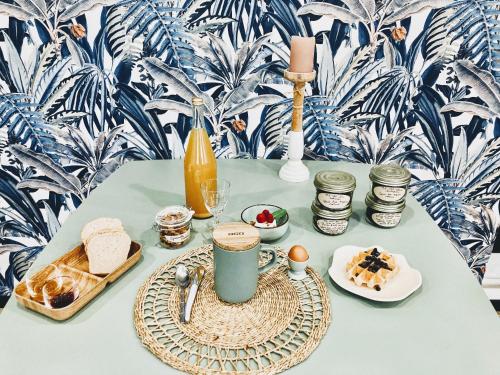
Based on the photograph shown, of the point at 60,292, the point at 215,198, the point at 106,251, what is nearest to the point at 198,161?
the point at 215,198

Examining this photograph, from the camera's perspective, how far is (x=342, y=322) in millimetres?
947

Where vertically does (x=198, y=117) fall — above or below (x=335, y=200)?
above

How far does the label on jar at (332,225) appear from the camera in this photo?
3.98ft

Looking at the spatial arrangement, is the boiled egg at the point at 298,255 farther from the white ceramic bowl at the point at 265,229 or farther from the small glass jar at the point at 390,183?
the small glass jar at the point at 390,183

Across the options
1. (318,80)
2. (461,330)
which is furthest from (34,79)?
(461,330)

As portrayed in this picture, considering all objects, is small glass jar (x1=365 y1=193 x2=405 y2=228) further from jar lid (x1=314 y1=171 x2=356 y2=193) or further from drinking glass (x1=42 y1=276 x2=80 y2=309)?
drinking glass (x1=42 y1=276 x2=80 y2=309)

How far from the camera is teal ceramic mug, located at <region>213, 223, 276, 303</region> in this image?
3.01ft

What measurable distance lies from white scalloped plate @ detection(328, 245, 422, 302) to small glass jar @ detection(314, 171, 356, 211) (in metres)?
0.12

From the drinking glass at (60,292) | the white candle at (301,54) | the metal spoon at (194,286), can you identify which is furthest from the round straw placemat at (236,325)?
the white candle at (301,54)

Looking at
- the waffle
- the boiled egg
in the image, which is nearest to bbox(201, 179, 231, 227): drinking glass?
the boiled egg

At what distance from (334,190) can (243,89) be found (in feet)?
2.19

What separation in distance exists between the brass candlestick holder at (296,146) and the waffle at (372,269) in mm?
491

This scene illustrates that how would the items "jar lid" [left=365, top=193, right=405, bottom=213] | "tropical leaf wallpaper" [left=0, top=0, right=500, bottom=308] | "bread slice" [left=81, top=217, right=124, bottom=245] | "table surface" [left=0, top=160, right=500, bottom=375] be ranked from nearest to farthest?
"table surface" [left=0, top=160, right=500, bottom=375] → "bread slice" [left=81, top=217, right=124, bottom=245] → "jar lid" [left=365, top=193, right=405, bottom=213] → "tropical leaf wallpaper" [left=0, top=0, right=500, bottom=308]

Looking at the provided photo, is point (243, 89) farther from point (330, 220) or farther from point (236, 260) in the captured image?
point (236, 260)
